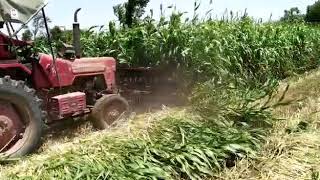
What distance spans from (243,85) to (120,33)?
2411 millimetres

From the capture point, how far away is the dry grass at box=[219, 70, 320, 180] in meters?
4.23

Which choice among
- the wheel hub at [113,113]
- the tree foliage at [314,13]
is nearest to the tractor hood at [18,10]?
the wheel hub at [113,113]

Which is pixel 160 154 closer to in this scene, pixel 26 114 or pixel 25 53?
pixel 26 114

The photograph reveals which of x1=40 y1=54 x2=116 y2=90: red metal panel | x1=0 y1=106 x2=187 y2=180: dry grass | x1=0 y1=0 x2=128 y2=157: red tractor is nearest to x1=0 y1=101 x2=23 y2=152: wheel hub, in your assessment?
x1=0 y1=0 x2=128 y2=157: red tractor

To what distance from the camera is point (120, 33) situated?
8320mm

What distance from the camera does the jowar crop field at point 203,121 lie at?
4.11m

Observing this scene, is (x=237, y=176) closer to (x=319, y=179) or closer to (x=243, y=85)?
(x=319, y=179)

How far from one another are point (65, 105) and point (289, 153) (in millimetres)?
2309

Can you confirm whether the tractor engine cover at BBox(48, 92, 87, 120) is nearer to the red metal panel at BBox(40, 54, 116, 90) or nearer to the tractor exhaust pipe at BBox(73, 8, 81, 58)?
the red metal panel at BBox(40, 54, 116, 90)

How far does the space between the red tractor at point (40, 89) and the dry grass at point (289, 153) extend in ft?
6.18

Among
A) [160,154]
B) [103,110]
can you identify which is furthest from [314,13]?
[160,154]

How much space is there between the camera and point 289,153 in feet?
15.3

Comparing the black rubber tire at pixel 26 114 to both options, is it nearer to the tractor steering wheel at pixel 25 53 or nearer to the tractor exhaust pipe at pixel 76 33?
the tractor steering wheel at pixel 25 53

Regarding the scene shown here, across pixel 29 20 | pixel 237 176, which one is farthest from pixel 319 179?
pixel 29 20
